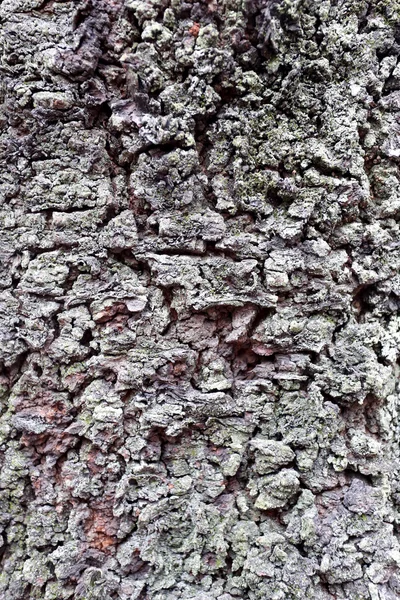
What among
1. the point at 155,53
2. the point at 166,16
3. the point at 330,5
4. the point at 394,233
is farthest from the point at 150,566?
the point at 330,5

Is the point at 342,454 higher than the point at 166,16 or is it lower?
lower

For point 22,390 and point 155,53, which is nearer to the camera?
point 155,53

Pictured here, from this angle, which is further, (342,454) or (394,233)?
(394,233)

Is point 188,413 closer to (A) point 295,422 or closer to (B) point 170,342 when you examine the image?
(B) point 170,342

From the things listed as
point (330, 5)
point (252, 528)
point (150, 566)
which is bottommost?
point (150, 566)

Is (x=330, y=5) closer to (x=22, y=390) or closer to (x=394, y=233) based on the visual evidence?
(x=394, y=233)

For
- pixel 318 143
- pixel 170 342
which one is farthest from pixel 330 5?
pixel 170 342
